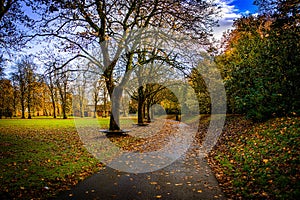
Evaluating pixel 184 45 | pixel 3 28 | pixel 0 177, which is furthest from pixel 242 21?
pixel 0 177

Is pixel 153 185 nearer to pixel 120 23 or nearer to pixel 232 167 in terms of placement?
pixel 232 167

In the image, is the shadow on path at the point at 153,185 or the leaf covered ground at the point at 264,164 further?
the shadow on path at the point at 153,185

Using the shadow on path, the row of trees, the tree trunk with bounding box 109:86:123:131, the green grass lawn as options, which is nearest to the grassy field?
the green grass lawn

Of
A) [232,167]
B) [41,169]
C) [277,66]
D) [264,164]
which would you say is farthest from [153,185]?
[277,66]

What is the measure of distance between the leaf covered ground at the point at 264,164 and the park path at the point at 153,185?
0.44 m

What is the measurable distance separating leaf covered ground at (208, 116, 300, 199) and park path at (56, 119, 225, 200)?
0.44m

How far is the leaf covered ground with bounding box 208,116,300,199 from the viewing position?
15.0ft

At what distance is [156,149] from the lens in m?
10.4

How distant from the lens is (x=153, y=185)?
544cm

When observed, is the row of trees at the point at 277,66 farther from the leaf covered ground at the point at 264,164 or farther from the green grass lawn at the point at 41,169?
the green grass lawn at the point at 41,169

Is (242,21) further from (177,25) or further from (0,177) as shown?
(0,177)

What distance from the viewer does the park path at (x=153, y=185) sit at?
15.6 ft

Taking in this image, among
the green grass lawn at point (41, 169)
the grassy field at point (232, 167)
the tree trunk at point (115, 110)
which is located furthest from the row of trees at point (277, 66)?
the green grass lawn at point (41, 169)

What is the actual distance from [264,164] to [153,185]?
304cm
